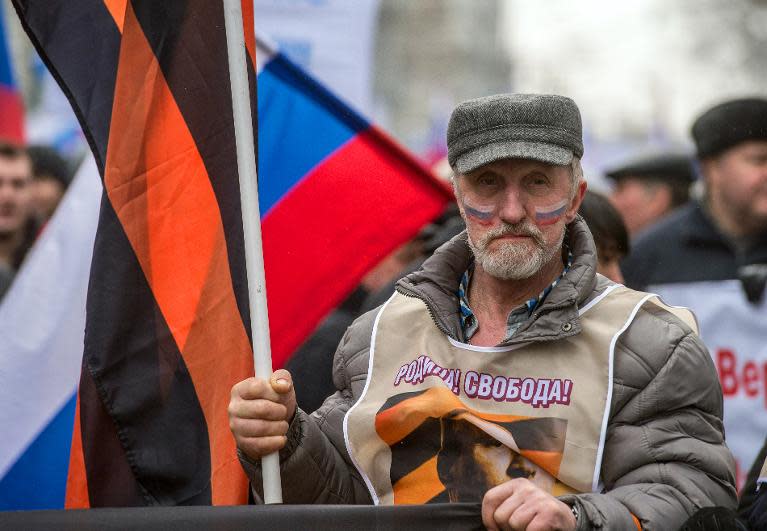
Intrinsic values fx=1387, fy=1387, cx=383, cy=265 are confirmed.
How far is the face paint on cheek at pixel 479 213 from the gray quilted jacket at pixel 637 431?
0.22 m

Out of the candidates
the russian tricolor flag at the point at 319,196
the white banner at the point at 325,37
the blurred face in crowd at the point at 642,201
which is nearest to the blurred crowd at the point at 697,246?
the russian tricolor flag at the point at 319,196

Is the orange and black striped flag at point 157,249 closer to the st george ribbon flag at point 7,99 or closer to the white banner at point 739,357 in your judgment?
the white banner at point 739,357

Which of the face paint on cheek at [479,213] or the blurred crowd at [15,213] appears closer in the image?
the face paint on cheek at [479,213]

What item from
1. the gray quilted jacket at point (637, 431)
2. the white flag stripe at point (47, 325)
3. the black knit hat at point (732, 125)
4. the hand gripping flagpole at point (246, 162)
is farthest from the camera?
the black knit hat at point (732, 125)

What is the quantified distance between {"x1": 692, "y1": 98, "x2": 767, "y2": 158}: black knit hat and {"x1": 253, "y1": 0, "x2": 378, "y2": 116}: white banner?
2348 mm

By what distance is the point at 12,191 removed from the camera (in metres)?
7.91

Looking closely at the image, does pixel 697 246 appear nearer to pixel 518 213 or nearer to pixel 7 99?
pixel 518 213

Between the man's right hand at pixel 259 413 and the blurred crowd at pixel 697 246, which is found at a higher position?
the blurred crowd at pixel 697 246

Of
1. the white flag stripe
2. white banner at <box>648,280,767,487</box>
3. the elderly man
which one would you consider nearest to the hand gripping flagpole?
the elderly man

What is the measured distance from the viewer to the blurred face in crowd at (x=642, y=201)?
30.1ft

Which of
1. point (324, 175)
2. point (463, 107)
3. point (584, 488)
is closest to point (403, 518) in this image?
point (584, 488)

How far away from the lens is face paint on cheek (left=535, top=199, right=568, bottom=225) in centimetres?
350

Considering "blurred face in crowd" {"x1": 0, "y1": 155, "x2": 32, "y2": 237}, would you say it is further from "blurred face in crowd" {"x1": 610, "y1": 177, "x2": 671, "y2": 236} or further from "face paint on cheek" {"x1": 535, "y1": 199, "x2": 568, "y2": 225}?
"face paint on cheek" {"x1": 535, "y1": 199, "x2": 568, "y2": 225}

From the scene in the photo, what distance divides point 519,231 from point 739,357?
302cm
